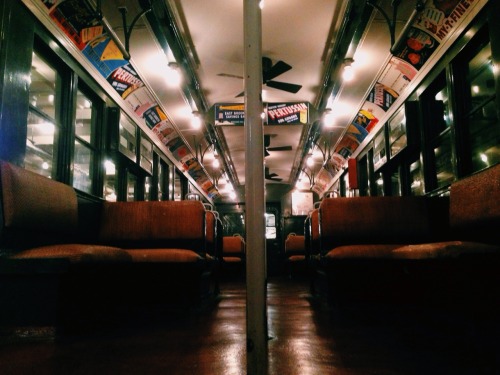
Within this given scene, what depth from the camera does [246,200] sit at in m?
1.20

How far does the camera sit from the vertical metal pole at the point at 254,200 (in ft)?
3.73

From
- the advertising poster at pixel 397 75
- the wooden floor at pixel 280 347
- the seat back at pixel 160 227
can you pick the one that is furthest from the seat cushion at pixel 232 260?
the wooden floor at pixel 280 347

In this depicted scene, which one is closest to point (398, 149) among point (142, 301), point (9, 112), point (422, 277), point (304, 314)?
point (422, 277)

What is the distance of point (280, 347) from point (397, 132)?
572 centimetres

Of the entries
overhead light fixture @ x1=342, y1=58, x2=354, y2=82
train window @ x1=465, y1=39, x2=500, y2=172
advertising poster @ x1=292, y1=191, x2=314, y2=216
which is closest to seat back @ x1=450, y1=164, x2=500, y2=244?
train window @ x1=465, y1=39, x2=500, y2=172

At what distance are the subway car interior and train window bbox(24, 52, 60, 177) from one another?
0.02 m

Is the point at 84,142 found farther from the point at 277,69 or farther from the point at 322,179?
the point at 322,179

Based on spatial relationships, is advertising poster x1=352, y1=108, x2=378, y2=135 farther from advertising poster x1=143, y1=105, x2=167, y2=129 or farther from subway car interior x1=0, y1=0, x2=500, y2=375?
advertising poster x1=143, y1=105, x2=167, y2=129

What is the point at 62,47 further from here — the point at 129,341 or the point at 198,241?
the point at 129,341

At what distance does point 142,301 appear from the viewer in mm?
3600

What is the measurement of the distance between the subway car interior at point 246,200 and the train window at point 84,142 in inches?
1.1

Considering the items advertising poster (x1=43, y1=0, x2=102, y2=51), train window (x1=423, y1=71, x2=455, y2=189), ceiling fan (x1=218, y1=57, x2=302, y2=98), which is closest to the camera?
advertising poster (x1=43, y1=0, x2=102, y2=51)

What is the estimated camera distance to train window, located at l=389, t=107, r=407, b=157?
6.47m

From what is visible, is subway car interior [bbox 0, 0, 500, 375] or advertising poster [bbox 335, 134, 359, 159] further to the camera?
advertising poster [bbox 335, 134, 359, 159]
